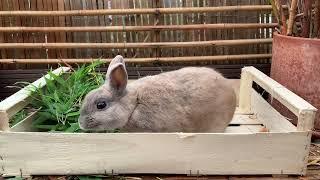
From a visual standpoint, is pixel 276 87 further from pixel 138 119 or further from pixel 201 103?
pixel 138 119

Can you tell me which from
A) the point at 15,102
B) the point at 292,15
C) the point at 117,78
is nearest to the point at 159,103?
the point at 117,78

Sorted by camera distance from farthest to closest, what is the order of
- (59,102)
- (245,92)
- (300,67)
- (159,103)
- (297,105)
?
1. (245,92)
2. (300,67)
3. (59,102)
4. (159,103)
5. (297,105)

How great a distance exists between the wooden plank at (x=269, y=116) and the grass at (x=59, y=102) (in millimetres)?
1049

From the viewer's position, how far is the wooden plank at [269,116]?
2.00 meters

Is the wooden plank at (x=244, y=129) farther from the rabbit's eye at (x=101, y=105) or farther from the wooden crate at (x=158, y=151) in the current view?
the rabbit's eye at (x=101, y=105)

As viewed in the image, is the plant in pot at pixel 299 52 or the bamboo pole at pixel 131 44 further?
the bamboo pole at pixel 131 44

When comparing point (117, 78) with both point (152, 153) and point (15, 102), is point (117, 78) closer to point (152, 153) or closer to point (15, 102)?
point (152, 153)

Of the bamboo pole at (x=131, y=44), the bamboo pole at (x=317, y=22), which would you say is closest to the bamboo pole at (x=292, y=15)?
the bamboo pole at (x=317, y=22)

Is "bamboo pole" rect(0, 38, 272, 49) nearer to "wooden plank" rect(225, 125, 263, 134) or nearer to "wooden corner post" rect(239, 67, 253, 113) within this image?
"wooden corner post" rect(239, 67, 253, 113)

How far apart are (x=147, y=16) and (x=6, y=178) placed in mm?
1828

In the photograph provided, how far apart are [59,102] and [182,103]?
2.36 feet

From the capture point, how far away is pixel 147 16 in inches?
124

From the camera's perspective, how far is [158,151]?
68.9 inches

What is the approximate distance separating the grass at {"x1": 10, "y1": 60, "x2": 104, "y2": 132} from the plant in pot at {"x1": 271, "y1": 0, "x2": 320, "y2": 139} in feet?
3.84
